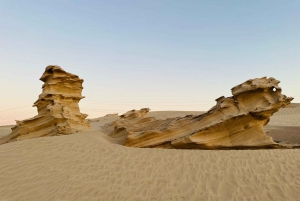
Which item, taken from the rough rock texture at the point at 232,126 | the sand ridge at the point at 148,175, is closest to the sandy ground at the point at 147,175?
the sand ridge at the point at 148,175

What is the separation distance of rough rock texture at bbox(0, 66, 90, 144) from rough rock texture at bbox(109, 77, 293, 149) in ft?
18.9

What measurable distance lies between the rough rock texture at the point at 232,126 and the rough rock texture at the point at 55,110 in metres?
5.75

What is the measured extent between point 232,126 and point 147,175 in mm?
5252

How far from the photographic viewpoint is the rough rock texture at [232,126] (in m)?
9.45

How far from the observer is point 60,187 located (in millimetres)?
6309

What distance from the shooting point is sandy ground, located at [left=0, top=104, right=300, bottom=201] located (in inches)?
225

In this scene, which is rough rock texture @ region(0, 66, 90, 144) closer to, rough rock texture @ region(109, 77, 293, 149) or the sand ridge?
the sand ridge

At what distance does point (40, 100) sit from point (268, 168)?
1470cm

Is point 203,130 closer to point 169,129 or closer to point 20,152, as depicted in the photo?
point 169,129

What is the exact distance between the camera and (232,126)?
9.79 metres

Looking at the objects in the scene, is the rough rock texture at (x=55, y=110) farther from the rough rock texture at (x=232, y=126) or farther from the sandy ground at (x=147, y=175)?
the rough rock texture at (x=232, y=126)

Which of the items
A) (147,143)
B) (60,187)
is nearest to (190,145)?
(147,143)

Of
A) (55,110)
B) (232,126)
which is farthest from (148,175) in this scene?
(55,110)

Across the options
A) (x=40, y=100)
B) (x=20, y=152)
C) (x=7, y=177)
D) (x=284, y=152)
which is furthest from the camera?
(x=40, y=100)
